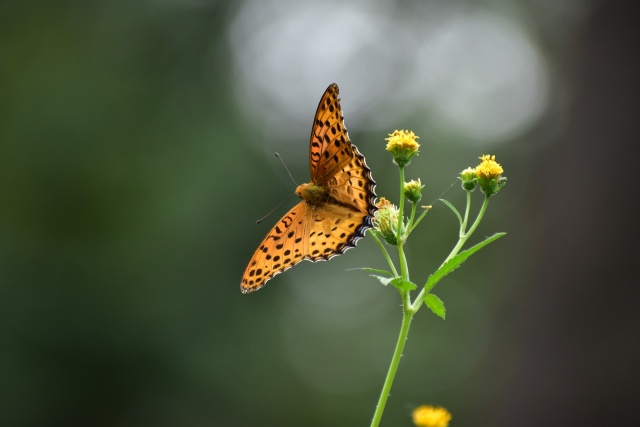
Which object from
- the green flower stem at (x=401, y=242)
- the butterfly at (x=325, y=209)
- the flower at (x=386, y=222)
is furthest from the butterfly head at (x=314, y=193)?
the green flower stem at (x=401, y=242)

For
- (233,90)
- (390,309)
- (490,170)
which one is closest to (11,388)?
(233,90)

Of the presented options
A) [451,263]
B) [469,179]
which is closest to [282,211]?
[469,179]

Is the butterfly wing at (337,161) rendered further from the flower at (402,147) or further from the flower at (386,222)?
the flower at (402,147)

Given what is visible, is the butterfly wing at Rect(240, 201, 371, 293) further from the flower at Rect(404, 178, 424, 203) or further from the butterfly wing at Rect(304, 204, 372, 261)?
the flower at Rect(404, 178, 424, 203)

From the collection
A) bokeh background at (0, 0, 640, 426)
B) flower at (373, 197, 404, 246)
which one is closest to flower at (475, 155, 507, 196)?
flower at (373, 197, 404, 246)

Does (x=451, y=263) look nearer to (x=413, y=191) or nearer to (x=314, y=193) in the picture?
(x=413, y=191)

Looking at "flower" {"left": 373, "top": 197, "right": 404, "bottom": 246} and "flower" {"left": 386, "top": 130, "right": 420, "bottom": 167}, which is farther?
"flower" {"left": 386, "top": 130, "right": 420, "bottom": 167}
